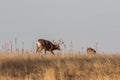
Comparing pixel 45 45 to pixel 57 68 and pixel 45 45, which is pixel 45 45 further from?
pixel 57 68

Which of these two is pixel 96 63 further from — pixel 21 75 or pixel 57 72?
pixel 21 75

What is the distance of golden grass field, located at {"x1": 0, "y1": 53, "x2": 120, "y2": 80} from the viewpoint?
18266 mm

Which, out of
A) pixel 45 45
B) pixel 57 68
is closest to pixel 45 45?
pixel 45 45

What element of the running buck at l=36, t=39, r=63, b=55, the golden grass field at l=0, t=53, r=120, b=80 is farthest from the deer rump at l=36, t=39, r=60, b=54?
the golden grass field at l=0, t=53, r=120, b=80

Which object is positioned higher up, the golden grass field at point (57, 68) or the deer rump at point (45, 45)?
the deer rump at point (45, 45)

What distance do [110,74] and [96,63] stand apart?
1.00 meters

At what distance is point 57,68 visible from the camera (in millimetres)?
19094

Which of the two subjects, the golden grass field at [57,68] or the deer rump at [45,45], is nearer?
the golden grass field at [57,68]

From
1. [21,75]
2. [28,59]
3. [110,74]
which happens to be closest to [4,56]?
[28,59]

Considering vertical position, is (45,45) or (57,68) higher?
(45,45)

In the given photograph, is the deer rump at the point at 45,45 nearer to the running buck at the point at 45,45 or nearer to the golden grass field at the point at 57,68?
the running buck at the point at 45,45

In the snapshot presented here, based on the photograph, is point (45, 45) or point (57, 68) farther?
point (45, 45)

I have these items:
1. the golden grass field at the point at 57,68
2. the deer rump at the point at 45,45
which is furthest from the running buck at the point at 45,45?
the golden grass field at the point at 57,68

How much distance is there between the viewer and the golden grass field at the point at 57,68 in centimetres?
1827
